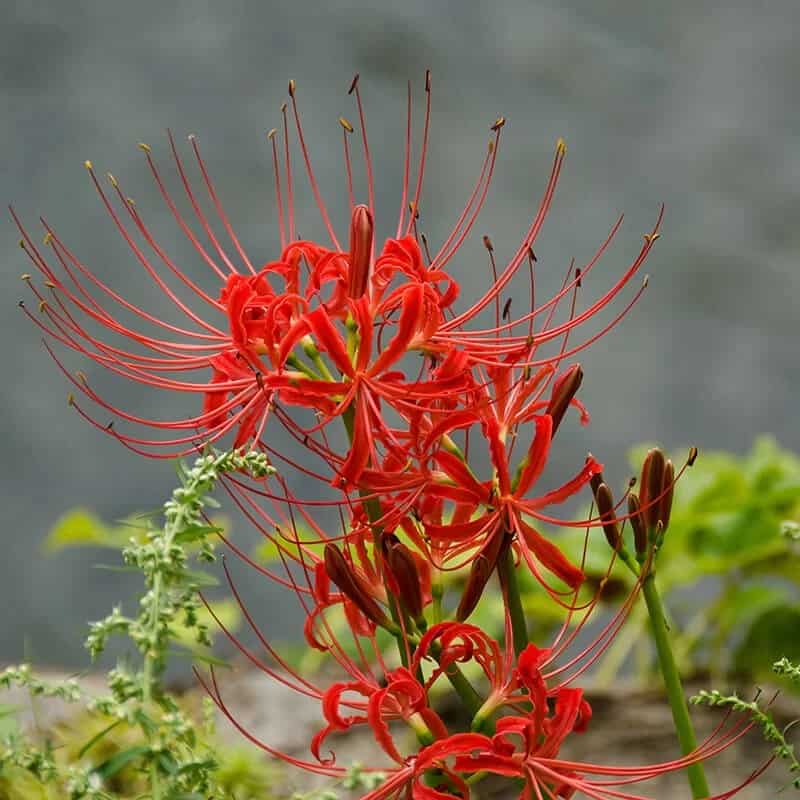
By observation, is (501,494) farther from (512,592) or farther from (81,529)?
(81,529)

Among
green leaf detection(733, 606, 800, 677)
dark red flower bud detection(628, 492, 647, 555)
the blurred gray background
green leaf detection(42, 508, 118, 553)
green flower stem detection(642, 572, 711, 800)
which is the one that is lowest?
green flower stem detection(642, 572, 711, 800)

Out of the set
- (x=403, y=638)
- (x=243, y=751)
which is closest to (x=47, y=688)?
(x=403, y=638)

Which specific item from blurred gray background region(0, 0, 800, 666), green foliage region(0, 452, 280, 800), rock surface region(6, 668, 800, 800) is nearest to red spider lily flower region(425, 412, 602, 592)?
green foliage region(0, 452, 280, 800)

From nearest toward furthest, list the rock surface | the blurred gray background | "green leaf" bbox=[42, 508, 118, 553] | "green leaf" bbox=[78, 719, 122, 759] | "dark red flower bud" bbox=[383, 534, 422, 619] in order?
"green leaf" bbox=[78, 719, 122, 759] → "dark red flower bud" bbox=[383, 534, 422, 619] → the rock surface → "green leaf" bbox=[42, 508, 118, 553] → the blurred gray background

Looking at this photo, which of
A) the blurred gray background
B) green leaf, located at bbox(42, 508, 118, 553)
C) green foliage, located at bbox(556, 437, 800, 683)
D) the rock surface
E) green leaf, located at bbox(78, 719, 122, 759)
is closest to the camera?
green leaf, located at bbox(78, 719, 122, 759)

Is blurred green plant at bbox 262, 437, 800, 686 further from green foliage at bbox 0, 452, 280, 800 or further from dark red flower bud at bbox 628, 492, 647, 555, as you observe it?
green foliage at bbox 0, 452, 280, 800

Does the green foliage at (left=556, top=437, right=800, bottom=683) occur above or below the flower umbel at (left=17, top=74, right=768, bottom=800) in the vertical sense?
above

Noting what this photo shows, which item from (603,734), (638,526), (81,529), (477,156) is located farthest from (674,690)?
(477,156)

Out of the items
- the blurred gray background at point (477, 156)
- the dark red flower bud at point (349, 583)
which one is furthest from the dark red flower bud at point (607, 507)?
the blurred gray background at point (477, 156)
